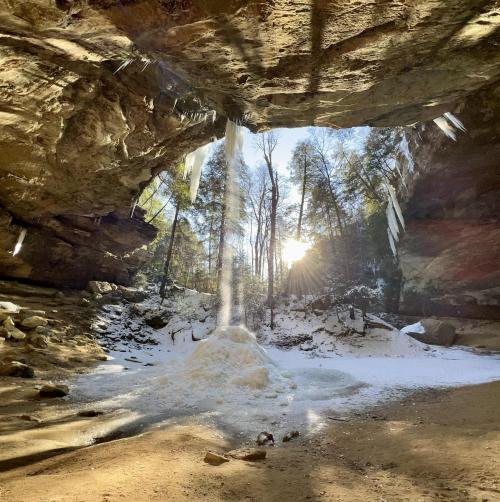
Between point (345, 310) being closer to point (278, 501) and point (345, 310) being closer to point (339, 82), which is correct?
point (339, 82)

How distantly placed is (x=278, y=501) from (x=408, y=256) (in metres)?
17.8

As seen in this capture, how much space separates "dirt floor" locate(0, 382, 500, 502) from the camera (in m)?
2.03

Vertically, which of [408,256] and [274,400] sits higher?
[408,256]

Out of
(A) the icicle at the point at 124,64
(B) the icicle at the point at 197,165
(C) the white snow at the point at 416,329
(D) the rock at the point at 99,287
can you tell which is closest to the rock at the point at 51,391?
(B) the icicle at the point at 197,165

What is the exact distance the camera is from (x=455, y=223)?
15.2 metres

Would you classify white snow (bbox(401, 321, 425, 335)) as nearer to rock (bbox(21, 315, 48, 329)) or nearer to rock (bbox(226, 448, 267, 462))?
rock (bbox(226, 448, 267, 462))

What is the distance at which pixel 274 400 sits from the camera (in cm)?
592

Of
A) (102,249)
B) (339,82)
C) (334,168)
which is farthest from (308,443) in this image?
(334,168)

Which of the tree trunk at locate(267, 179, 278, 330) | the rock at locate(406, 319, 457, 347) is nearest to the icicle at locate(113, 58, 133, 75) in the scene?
the tree trunk at locate(267, 179, 278, 330)

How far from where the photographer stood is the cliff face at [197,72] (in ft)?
10.9

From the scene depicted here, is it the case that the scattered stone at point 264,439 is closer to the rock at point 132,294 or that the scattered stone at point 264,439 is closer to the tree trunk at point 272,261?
the tree trunk at point 272,261

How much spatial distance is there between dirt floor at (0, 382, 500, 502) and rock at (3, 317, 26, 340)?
7.07 metres

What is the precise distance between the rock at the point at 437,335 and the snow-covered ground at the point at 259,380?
42.9 inches

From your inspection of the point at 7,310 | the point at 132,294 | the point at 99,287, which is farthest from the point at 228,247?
the point at 7,310
